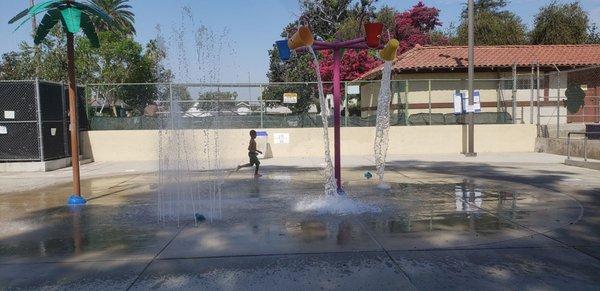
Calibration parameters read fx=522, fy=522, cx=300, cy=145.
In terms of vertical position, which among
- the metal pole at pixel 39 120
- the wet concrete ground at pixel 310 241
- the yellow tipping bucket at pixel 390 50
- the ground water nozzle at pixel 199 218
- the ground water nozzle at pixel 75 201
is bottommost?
the wet concrete ground at pixel 310 241

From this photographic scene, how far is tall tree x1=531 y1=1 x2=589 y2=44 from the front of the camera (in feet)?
109

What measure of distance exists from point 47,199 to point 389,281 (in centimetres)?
742

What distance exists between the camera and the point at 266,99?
63.4 feet

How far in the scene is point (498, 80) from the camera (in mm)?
20750

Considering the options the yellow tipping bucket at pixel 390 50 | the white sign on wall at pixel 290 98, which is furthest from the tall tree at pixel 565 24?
the yellow tipping bucket at pixel 390 50

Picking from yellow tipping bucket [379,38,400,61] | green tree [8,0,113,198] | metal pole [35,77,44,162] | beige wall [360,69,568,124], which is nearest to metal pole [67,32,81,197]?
green tree [8,0,113,198]

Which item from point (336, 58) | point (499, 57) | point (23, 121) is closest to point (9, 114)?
point (23, 121)

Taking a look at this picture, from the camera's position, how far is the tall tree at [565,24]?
33281 millimetres

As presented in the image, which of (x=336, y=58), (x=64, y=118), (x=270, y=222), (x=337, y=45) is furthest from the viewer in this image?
(x=64, y=118)

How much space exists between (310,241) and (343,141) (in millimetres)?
13221

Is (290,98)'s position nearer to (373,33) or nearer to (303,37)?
(373,33)

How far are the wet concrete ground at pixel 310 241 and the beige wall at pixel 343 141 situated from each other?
8446 mm

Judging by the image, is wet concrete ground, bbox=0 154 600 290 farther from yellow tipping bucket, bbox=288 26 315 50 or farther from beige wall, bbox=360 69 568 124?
beige wall, bbox=360 69 568 124

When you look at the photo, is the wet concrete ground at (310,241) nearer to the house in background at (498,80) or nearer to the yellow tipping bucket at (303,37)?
the yellow tipping bucket at (303,37)
